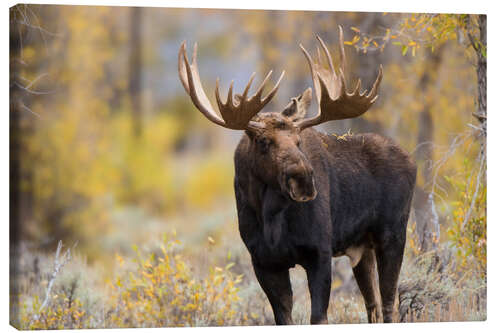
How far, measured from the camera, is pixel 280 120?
616 cm

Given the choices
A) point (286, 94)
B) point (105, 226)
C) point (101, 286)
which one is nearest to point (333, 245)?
point (101, 286)

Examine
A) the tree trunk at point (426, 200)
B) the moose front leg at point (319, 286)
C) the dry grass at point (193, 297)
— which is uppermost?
the tree trunk at point (426, 200)

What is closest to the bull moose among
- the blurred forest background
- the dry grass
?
the dry grass

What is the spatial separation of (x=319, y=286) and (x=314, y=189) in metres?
0.77

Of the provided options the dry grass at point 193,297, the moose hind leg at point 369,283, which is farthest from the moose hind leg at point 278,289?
the dry grass at point 193,297

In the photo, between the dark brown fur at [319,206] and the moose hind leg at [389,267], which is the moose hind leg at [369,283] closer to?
the dark brown fur at [319,206]

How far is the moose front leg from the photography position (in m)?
6.19

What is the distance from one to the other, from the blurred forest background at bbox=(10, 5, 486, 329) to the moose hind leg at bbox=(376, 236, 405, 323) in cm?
52

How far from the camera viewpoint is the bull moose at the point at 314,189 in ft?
19.9

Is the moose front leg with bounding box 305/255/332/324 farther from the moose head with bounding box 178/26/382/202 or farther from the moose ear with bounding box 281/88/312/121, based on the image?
the moose ear with bounding box 281/88/312/121

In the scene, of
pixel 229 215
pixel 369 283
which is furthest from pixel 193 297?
pixel 229 215

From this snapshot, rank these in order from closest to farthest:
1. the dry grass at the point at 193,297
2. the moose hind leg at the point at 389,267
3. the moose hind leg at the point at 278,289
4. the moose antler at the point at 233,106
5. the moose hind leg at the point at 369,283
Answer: the moose antler at the point at 233,106 < the moose hind leg at the point at 278,289 < the moose hind leg at the point at 389,267 < the moose hind leg at the point at 369,283 < the dry grass at the point at 193,297

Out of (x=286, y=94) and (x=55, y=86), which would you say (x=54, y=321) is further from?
(x=286, y=94)

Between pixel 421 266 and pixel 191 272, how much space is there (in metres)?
2.14
